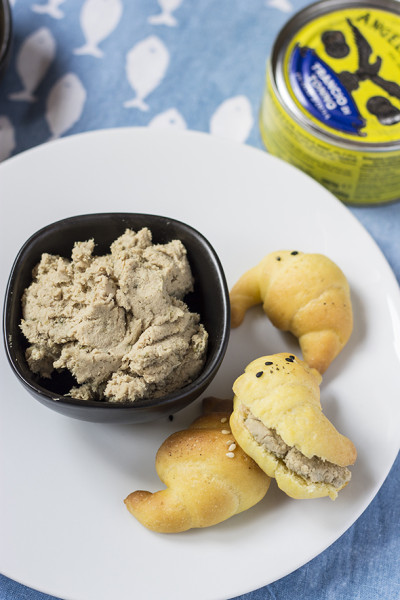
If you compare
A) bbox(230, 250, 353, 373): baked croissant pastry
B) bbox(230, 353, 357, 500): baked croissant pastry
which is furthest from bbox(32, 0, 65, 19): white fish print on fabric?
bbox(230, 353, 357, 500): baked croissant pastry

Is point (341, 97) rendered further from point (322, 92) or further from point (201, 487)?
point (201, 487)

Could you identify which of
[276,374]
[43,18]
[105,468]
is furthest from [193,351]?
[43,18]

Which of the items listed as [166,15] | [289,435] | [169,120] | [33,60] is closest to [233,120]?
[169,120]

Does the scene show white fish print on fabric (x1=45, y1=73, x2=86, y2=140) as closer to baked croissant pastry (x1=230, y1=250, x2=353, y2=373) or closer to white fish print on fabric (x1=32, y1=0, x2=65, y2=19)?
white fish print on fabric (x1=32, y1=0, x2=65, y2=19)

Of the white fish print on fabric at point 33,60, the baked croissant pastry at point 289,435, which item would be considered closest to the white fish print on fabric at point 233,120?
the white fish print on fabric at point 33,60

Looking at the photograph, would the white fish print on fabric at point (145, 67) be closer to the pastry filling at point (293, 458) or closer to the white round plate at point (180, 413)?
the white round plate at point (180, 413)

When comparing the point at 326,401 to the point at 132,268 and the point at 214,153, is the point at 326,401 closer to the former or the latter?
the point at 132,268
